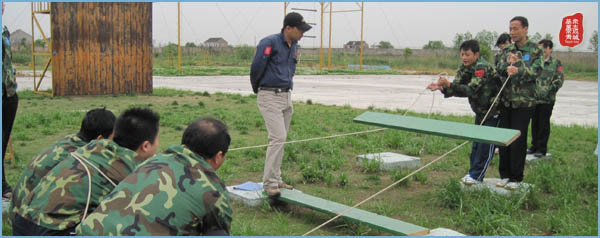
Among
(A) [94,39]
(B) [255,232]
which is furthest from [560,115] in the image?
(A) [94,39]

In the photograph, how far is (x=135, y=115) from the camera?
113 inches

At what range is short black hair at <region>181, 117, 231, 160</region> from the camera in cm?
255

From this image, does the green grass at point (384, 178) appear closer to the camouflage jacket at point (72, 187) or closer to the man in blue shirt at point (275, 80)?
the man in blue shirt at point (275, 80)

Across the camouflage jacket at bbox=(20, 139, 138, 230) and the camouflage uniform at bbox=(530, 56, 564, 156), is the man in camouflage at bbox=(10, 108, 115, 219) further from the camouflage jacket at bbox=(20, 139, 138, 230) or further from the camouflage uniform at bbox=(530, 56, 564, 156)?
the camouflage uniform at bbox=(530, 56, 564, 156)

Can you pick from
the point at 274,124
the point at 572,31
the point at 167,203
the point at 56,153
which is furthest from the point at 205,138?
the point at 572,31

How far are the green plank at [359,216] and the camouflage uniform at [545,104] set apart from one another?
3861 mm

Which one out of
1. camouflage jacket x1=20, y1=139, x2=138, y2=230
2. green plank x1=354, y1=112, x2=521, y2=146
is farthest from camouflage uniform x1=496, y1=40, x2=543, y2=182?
camouflage jacket x1=20, y1=139, x2=138, y2=230

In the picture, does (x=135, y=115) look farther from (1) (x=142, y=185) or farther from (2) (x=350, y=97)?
(2) (x=350, y=97)

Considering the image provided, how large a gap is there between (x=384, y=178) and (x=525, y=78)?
183cm

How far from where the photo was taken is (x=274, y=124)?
16.0 ft

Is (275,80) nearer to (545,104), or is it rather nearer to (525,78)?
(525,78)

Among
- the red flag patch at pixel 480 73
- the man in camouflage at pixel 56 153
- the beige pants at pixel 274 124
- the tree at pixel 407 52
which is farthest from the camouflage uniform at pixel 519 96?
the tree at pixel 407 52

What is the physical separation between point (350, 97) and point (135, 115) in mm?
13683

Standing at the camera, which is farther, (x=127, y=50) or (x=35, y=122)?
(x=127, y=50)
